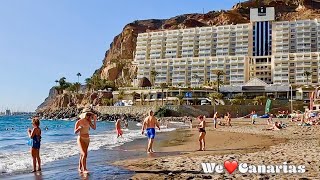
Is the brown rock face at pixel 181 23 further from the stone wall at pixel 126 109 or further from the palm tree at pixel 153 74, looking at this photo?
the stone wall at pixel 126 109

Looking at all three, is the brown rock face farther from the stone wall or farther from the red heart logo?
the red heart logo

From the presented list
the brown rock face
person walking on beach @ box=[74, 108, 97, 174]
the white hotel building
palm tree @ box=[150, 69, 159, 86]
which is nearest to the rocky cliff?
the brown rock face

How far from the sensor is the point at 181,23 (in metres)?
146

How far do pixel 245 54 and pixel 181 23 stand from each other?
163ft

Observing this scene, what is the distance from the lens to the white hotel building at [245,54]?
9150 cm

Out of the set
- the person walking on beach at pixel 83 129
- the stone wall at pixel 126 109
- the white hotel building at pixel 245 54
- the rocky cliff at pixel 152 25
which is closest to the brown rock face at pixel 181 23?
the rocky cliff at pixel 152 25

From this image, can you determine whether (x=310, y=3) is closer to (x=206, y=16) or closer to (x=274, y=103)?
(x=206, y=16)

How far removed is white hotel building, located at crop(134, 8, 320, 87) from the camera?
9150 centimetres

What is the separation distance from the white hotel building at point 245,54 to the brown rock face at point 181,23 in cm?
1587

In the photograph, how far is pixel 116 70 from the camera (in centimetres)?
12500

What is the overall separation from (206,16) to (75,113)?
70.8 m

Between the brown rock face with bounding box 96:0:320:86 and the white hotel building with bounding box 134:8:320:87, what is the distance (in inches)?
625

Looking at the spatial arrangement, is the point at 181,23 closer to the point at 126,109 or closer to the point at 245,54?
the point at 245,54

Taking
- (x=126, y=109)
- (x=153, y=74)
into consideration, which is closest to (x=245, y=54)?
(x=153, y=74)
